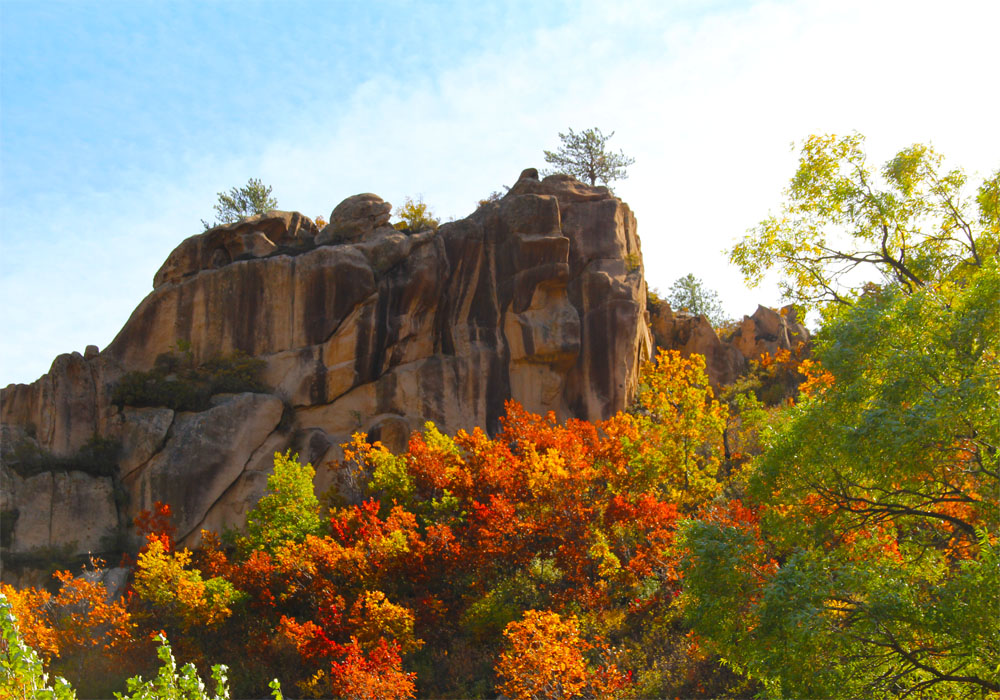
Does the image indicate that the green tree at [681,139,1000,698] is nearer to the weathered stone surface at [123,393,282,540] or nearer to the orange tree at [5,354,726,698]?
the orange tree at [5,354,726,698]

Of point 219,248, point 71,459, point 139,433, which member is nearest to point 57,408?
point 71,459

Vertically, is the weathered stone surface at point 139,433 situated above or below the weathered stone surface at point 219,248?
below

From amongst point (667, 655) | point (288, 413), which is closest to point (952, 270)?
point (667, 655)

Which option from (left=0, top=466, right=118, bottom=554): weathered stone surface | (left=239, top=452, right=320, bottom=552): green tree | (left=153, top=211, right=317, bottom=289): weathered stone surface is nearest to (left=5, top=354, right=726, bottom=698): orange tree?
(left=239, top=452, right=320, bottom=552): green tree

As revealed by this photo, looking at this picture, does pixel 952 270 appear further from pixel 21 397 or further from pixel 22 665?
pixel 21 397

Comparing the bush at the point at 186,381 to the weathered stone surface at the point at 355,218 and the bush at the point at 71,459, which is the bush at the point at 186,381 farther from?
the weathered stone surface at the point at 355,218

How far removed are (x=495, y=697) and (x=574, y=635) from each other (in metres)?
3.16

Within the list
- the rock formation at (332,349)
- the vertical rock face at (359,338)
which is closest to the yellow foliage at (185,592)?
the rock formation at (332,349)

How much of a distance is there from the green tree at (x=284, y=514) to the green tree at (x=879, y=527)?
446 inches

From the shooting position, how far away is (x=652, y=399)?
828 inches

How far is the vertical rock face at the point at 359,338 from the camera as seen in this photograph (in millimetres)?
25750

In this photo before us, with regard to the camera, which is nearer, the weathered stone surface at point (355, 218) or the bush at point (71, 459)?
the bush at point (71, 459)

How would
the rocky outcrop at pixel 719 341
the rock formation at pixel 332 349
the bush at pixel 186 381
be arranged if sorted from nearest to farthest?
the rock formation at pixel 332 349, the bush at pixel 186 381, the rocky outcrop at pixel 719 341

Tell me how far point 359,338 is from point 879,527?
20.3m
